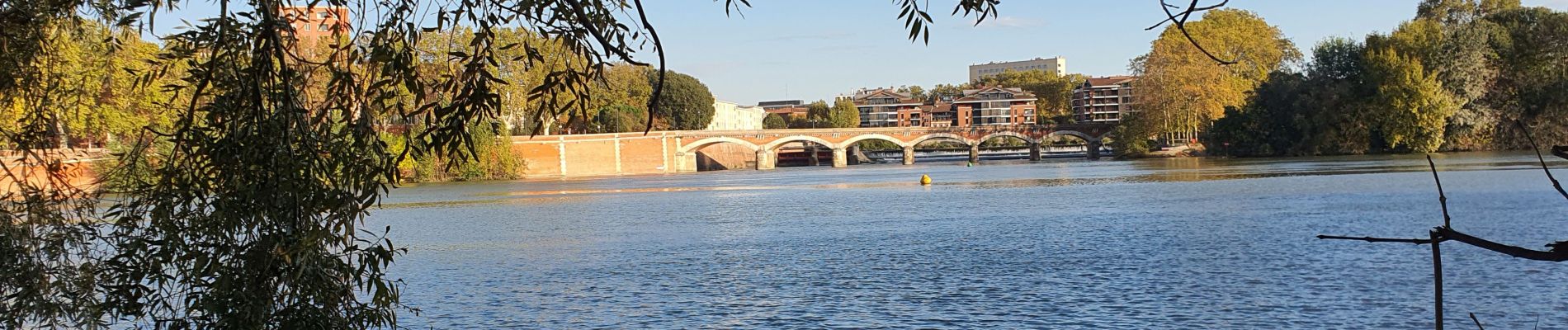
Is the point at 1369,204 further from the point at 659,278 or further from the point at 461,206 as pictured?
the point at 461,206

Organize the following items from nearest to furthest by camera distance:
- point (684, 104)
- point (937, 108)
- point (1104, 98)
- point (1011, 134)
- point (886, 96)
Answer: point (1011, 134) → point (684, 104) → point (1104, 98) → point (937, 108) → point (886, 96)

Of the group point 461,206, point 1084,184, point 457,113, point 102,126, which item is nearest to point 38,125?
point 457,113

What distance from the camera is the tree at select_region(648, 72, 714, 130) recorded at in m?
89.8

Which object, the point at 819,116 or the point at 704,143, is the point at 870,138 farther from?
the point at 819,116

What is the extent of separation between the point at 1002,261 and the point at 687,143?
182 ft

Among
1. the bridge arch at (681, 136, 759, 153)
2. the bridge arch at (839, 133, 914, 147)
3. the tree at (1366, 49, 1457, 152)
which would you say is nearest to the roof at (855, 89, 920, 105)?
the bridge arch at (839, 133, 914, 147)

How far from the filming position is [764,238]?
66.1ft

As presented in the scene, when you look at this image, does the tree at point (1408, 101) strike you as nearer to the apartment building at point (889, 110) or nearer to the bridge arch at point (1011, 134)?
the bridge arch at point (1011, 134)

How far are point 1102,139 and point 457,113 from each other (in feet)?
233

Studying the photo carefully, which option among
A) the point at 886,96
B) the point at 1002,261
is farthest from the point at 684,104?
the point at 1002,261

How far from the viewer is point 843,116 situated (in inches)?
5000

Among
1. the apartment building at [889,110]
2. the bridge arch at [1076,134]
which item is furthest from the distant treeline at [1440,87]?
the apartment building at [889,110]

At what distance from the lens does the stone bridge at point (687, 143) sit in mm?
65438

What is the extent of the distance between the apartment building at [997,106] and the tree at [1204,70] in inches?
1958
